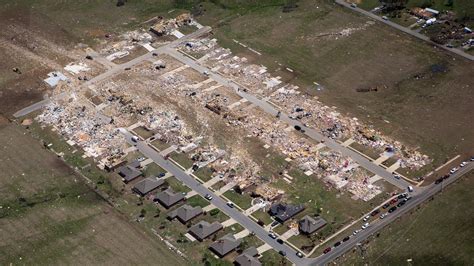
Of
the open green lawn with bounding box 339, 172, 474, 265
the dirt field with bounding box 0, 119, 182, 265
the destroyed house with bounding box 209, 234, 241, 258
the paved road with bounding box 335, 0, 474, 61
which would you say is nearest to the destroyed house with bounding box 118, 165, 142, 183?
the dirt field with bounding box 0, 119, 182, 265

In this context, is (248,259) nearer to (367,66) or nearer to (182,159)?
(182,159)

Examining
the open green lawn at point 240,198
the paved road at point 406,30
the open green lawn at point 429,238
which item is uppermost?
the paved road at point 406,30

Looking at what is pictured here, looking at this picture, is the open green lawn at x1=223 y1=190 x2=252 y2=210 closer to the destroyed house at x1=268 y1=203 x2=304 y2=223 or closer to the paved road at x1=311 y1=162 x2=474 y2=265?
the destroyed house at x1=268 y1=203 x2=304 y2=223

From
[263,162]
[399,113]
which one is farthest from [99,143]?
[399,113]

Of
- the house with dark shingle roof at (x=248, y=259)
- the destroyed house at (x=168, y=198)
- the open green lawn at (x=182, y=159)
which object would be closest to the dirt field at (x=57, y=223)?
the destroyed house at (x=168, y=198)

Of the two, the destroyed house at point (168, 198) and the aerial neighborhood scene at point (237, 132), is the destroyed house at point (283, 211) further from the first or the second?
the destroyed house at point (168, 198)
